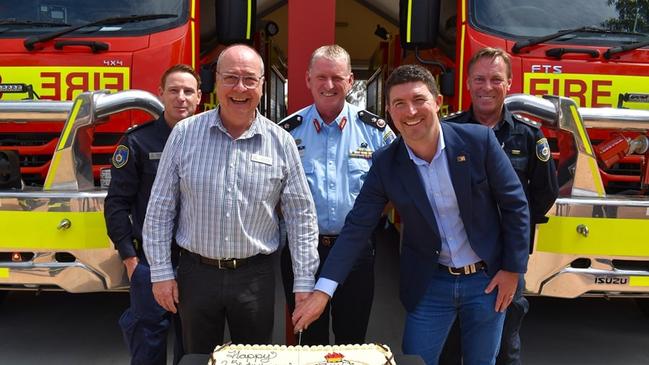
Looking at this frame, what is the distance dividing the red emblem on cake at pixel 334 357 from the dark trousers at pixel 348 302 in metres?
0.92

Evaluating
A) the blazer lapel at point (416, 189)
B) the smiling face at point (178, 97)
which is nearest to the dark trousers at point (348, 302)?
the blazer lapel at point (416, 189)

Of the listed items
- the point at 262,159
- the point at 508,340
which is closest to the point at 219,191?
the point at 262,159

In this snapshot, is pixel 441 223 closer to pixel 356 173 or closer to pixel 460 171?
pixel 460 171

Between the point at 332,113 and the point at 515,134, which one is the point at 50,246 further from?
the point at 515,134

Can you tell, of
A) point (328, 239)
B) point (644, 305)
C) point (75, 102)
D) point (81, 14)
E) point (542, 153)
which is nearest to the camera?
point (542, 153)

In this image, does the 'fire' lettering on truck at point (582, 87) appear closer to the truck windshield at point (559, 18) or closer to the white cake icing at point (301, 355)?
the truck windshield at point (559, 18)

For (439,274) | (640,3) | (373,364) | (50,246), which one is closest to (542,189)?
(439,274)

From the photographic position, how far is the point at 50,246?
3.03 m

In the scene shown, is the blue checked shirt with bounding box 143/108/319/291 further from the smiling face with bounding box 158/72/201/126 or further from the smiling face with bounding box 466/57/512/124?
the smiling face with bounding box 466/57/512/124

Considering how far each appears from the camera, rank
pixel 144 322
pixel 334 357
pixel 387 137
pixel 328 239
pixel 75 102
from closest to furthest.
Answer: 1. pixel 334 357
2. pixel 144 322
3. pixel 328 239
4. pixel 387 137
5. pixel 75 102

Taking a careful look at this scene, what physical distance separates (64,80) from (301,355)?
2408mm

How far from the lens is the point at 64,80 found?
347cm

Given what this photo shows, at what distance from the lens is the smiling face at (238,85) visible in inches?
82.0

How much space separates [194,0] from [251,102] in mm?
1846
